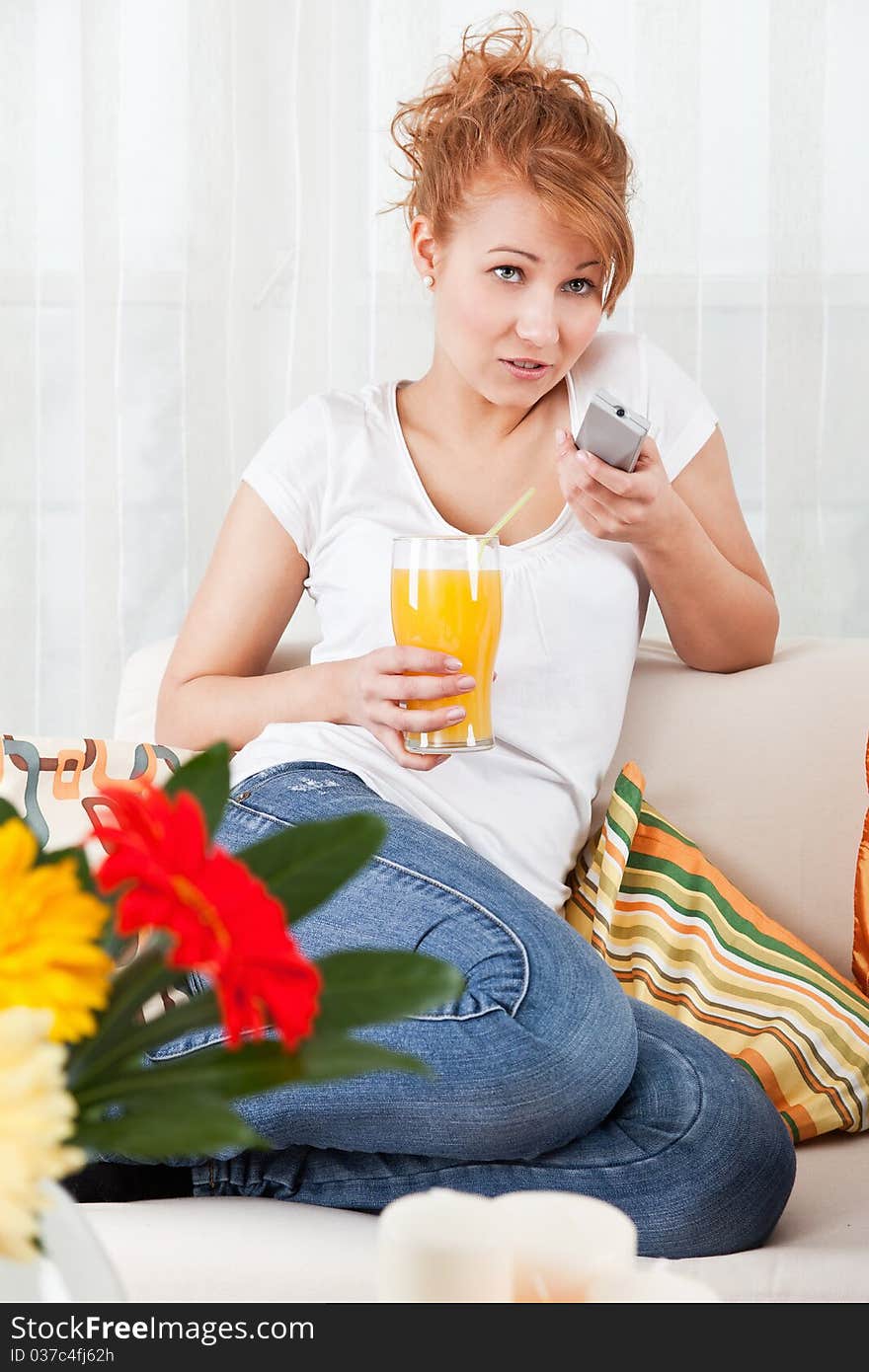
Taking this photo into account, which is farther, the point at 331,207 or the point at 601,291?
the point at 331,207

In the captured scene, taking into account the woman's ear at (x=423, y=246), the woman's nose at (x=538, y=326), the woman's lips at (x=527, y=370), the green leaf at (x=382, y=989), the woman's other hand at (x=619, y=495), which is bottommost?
the green leaf at (x=382, y=989)

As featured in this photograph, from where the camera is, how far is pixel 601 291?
5.30 feet

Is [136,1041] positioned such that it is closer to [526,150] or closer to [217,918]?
[217,918]

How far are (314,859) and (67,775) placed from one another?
38.9 inches

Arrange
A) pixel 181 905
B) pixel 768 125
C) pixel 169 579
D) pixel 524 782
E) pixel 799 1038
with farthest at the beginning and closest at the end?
pixel 169 579, pixel 768 125, pixel 524 782, pixel 799 1038, pixel 181 905

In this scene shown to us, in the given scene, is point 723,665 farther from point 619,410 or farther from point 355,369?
point 355,369

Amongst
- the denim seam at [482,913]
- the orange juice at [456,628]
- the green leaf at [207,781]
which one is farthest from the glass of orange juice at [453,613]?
the green leaf at [207,781]

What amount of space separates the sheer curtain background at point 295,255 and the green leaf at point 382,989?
6.35ft

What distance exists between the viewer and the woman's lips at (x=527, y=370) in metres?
1.59

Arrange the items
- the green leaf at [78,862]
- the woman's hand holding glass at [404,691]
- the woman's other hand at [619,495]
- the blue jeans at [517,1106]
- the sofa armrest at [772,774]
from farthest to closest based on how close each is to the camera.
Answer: the sofa armrest at [772,774]
the woman's other hand at [619,495]
the woman's hand holding glass at [404,691]
the blue jeans at [517,1106]
the green leaf at [78,862]

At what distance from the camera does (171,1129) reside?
41cm

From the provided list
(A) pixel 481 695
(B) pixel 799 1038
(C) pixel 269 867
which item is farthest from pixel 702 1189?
(C) pixel 269 867

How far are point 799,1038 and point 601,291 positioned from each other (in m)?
0.86

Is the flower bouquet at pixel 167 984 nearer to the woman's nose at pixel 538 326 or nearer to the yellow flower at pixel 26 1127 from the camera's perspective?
the yellow flower at pixel 26 1127
